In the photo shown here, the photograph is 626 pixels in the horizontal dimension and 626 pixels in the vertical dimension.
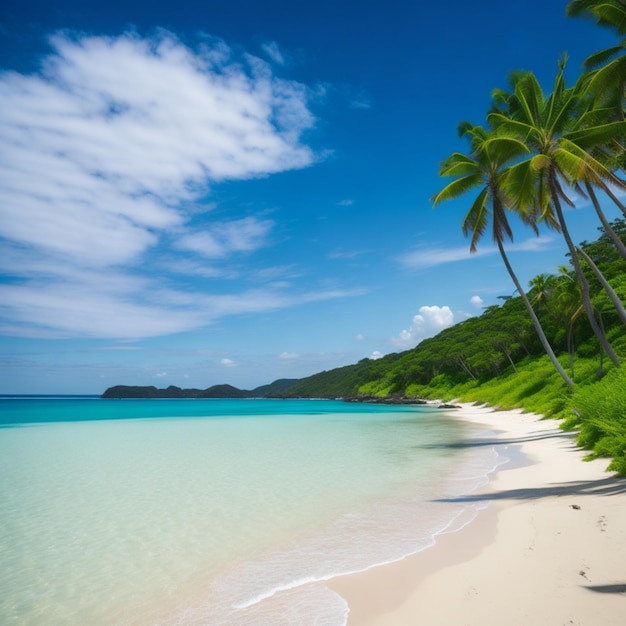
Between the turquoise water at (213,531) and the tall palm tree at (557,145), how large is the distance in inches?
369

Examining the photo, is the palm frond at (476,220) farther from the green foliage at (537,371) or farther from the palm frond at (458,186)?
the green foliage at (537,371)

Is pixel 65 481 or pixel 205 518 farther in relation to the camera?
pixel 65 481

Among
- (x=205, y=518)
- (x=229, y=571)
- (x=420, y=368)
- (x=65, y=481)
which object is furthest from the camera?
(x=420, y=368)

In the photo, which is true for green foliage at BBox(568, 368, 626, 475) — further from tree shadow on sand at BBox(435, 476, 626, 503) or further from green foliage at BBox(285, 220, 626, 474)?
tree shadow on sand at BBox(435, 476, 626, 503)

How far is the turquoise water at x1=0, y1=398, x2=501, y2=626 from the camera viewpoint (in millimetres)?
5117

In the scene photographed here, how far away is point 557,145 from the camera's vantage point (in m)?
17.4

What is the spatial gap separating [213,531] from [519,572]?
17.2 ft

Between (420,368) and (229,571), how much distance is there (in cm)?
8987

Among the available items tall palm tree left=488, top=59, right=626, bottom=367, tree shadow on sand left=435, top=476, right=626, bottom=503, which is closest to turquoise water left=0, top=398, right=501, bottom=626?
tree shadow on sand left=435, top=476, right=626, bottom=503

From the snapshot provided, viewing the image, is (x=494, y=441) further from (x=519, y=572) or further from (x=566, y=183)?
(x=519, y=572)

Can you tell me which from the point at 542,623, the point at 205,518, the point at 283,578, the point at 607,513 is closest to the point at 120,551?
the point at 205,518

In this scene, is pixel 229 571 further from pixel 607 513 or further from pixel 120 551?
pixel 607 513

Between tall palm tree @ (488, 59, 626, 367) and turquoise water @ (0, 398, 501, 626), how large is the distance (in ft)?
30.8

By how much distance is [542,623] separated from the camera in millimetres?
3652
